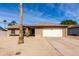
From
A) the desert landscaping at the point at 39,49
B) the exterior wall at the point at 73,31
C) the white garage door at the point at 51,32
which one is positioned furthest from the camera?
the exterior wall at the point at 73,31

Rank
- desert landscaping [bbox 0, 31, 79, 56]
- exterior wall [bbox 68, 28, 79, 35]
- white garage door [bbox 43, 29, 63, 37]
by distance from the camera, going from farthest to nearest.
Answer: exterior wall [bbox 68, 28, 79, 35], white garage door [bbox 43, 29, 63, 37], desert landscaping [bbox 0, 31, 79, 56]

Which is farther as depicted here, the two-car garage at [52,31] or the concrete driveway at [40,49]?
the two-car garage at [52,31]

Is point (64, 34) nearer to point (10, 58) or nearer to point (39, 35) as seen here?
point (39, 35)

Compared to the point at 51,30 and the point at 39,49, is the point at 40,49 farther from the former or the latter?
the point at 51,30

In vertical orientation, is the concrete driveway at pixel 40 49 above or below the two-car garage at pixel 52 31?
below

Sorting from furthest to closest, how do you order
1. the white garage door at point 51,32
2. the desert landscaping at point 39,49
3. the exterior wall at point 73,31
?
1. the exterior wall at point 73,31
2. the white garage door at point 51,32
3. the desert landscaping at point 39,49

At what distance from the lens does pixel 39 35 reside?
38125mm

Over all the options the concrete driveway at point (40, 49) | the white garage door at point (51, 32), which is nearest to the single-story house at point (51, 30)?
the white garage door at point (51, 32)

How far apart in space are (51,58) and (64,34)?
28.4m

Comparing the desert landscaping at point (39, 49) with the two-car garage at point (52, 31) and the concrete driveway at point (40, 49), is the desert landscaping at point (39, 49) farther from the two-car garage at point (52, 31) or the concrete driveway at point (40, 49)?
the two-car garage at point (52, 31)

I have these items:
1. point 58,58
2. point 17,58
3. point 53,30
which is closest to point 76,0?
point 58,58

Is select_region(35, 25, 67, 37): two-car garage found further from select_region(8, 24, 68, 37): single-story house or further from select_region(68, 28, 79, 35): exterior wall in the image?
select_region(68, 28, 79, 35): exterior wall

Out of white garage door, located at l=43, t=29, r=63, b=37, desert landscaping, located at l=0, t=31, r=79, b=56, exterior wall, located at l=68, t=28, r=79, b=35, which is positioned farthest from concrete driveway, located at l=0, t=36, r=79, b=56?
exterior wall, located at l=68, t=28, r=79, b=35

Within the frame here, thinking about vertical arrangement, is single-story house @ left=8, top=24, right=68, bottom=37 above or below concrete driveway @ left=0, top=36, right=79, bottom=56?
above
